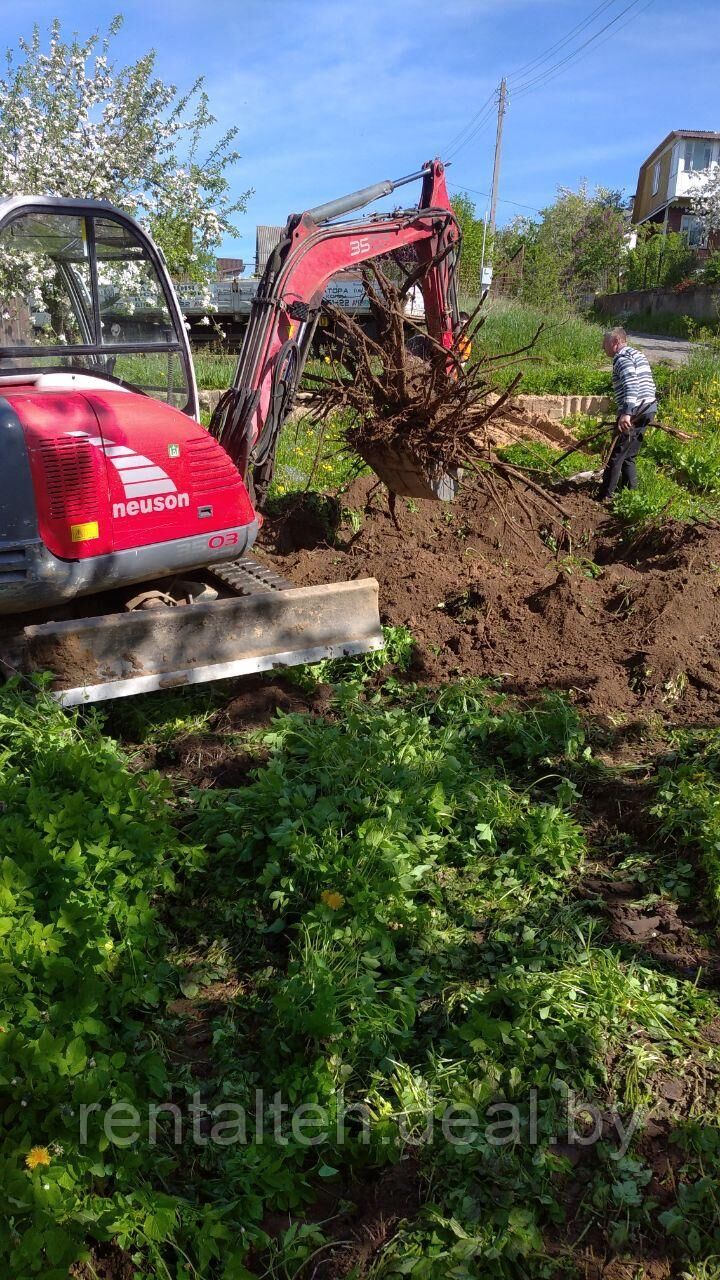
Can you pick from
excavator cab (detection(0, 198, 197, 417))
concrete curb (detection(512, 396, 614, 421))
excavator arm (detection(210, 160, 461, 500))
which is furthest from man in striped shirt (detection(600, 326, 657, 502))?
excavator cab (detection(0, 198, 197, 417))

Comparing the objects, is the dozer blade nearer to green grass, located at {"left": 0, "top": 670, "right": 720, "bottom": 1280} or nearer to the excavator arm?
green grass, located at {"left": 0, "top": 670, "right": 720, "bottom": 1280}

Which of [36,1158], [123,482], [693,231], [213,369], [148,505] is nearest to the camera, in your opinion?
[36,1158]

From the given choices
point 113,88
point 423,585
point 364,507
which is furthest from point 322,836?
point 113,88

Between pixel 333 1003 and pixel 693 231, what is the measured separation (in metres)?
55.3

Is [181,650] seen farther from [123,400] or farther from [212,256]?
[212,256]

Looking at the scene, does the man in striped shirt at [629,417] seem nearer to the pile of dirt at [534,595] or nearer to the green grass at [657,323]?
the pile of dirt at [534,595]

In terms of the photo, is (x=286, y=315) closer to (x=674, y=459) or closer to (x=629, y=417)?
(x=629, y=417)

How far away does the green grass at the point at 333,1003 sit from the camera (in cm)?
242

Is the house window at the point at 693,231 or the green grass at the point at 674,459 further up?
the house window at the point at 693,231

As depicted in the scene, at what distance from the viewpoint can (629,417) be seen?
364 inches

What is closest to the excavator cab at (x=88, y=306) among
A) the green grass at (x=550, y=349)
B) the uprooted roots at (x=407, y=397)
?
the uprooted roots at (x=407, y=397)

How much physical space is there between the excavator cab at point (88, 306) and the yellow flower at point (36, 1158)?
141 inches

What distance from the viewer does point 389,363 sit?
6320 millimetres

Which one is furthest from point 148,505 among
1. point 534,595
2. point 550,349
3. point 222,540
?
point 550,349
